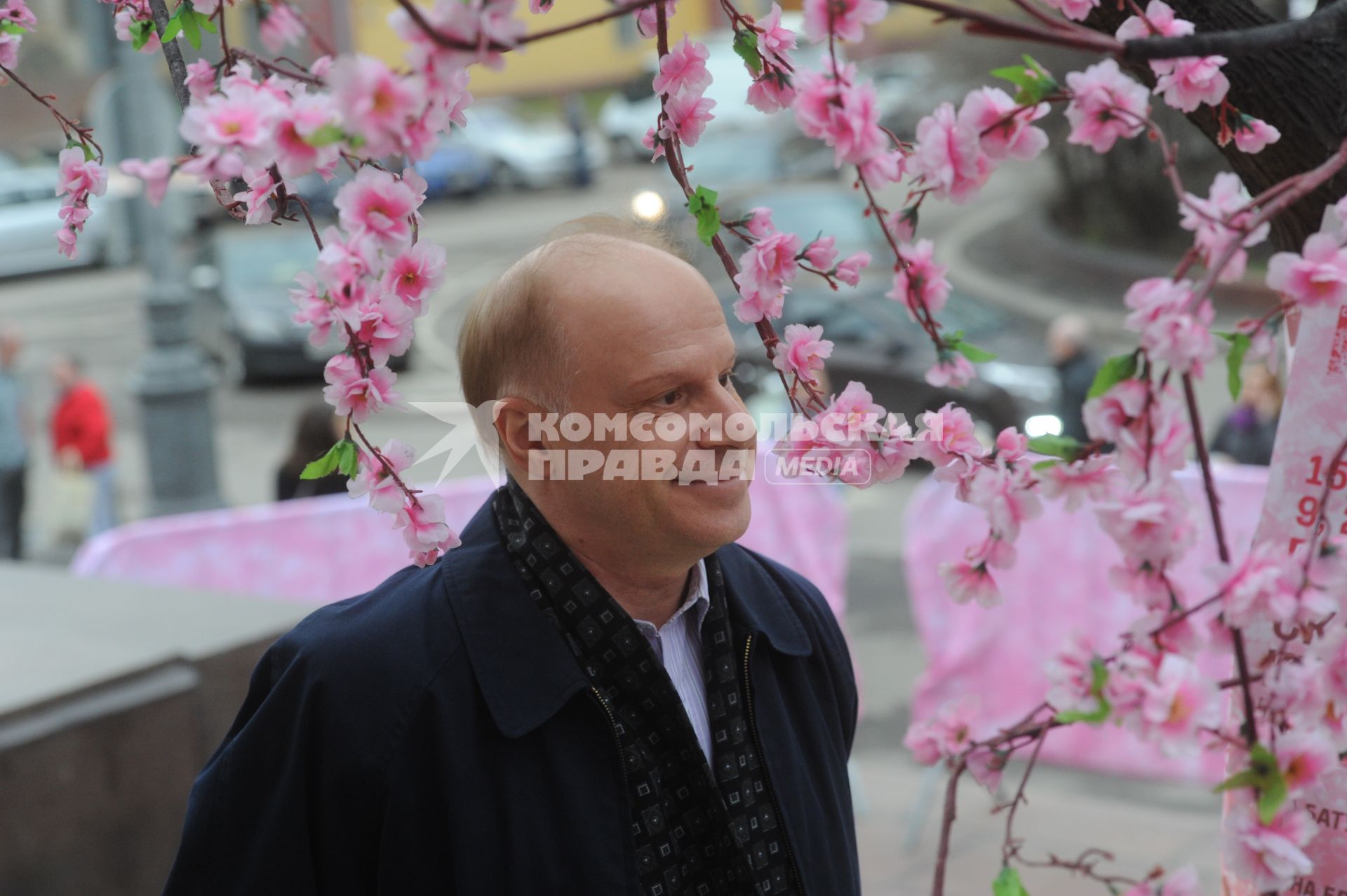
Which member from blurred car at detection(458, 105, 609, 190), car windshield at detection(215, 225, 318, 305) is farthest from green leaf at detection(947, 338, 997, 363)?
blurred car at detection(458, 105, 609, 190)

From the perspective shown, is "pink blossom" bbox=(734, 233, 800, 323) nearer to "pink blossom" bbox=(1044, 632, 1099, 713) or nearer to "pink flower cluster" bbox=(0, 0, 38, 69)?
"pink blossom" bbox=(1044, 632, 1099, 713)

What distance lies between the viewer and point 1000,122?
133 centimetres

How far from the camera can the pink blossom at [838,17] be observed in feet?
4.21

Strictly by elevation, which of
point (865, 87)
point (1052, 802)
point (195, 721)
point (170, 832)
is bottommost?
point (1052, 802)

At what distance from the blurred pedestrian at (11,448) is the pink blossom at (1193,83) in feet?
29.7

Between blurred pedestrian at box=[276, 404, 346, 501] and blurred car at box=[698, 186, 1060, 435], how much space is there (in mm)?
4279

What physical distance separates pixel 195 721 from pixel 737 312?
2786mm

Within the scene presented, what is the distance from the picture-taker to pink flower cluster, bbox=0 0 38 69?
189 cm

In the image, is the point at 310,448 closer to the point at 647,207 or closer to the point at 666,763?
the point at 647,207

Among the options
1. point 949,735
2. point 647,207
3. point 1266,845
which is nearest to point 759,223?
point 647,207

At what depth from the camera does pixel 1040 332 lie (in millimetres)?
14797

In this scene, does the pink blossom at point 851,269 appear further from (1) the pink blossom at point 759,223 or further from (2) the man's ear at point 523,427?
(2) the man's ear at point 523,427

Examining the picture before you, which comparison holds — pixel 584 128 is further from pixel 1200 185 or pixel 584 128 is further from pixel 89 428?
pixel 89 428

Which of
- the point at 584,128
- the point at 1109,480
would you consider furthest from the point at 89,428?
the point at 584,128
